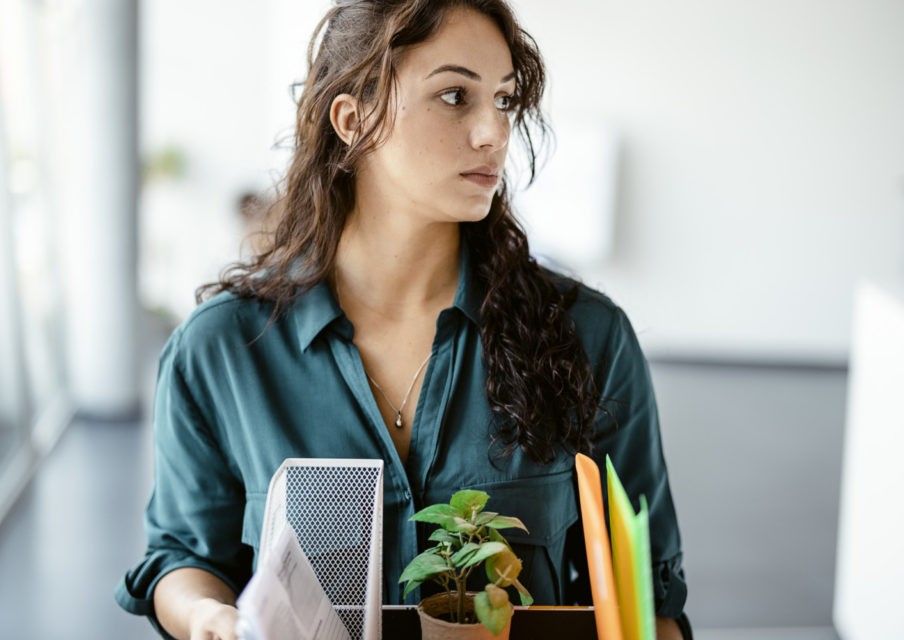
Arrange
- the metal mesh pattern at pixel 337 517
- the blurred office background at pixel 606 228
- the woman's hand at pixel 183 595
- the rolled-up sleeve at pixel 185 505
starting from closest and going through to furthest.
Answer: the metal mesh pattern at pixel 337 517 < the woman's hand at pixel 183 595 < the rolled-up sleeve at pixel 185 505 < the blurred office background at pixel 606 228

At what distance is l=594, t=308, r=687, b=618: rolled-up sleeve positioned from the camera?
1.48 m

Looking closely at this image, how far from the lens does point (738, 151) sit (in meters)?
7.05

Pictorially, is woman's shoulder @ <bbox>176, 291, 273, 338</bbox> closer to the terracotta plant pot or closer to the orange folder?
the terracotta plant pot

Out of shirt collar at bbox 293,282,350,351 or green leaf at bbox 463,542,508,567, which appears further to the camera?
shirt collar at bbox 293,282,350,351

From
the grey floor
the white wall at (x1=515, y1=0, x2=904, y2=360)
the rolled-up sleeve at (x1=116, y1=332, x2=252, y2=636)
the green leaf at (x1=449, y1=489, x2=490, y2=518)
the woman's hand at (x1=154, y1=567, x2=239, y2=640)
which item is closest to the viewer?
the green leaf at (x1=449, y1=489, x2=490, y2=518)

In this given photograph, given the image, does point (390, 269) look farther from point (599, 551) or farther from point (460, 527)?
point (599, 551)

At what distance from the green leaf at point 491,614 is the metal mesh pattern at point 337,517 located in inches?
9.4

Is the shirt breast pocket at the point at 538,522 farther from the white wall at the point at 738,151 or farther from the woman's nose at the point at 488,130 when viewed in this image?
the white wall at the point at 738,151

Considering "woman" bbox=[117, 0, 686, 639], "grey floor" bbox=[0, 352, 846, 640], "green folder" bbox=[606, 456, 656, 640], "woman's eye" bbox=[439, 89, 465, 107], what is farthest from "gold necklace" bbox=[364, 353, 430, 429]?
"grey floor" bbox=[0, 352, 846, 640]

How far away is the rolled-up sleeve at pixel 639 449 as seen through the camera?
1.48 metres

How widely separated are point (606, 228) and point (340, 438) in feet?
19.3

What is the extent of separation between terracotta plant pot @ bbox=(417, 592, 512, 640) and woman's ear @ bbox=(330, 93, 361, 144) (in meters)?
0.68

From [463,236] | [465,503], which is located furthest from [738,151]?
[465,503]

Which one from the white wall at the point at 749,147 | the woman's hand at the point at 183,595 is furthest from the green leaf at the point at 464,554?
the white wall at the point at 749,147
